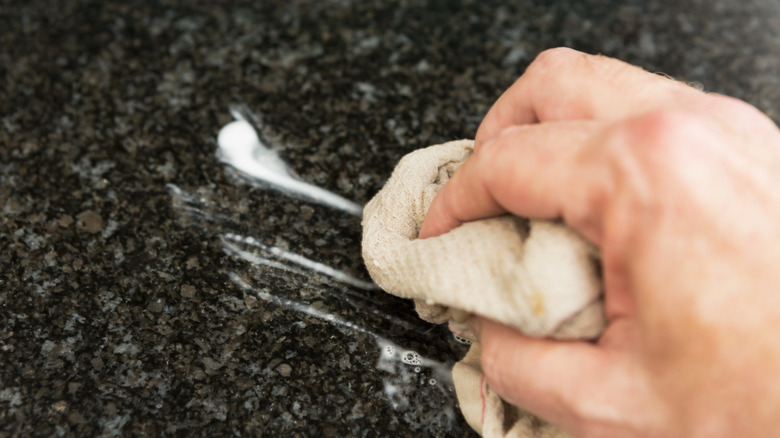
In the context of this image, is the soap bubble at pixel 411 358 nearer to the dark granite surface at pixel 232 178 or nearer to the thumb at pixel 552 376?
the dark granite surface at pixel 232 178

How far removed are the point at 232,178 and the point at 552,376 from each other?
0.53 metres

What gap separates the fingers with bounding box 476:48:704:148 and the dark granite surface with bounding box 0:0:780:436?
0.90ft

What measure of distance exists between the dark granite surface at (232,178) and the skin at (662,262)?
222 millimetres

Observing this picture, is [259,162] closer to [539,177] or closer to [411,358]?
[411,358]

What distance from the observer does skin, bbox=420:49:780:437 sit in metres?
0.43

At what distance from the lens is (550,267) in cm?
49

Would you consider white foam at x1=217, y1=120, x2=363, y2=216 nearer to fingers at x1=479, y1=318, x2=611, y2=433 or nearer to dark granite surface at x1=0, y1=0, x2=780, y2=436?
dark granite surface at x1=0, y1=0, x2=780, y2=436

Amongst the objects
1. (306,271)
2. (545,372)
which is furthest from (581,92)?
(306,271)

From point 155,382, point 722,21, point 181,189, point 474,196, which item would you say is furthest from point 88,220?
point 722,21

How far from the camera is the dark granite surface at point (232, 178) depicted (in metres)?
0.65

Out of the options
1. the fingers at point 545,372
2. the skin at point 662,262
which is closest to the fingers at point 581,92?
the skin at point 662,262

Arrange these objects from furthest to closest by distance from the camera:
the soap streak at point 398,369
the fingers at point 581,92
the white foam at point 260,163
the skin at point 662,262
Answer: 1. the white foam at point 260,163
2. the soap streak at point 398,369
3. the fingers at point 581,92
4. the skin at point 662,262

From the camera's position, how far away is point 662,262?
43cm

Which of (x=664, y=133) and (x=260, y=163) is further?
(x=260, y=163)
